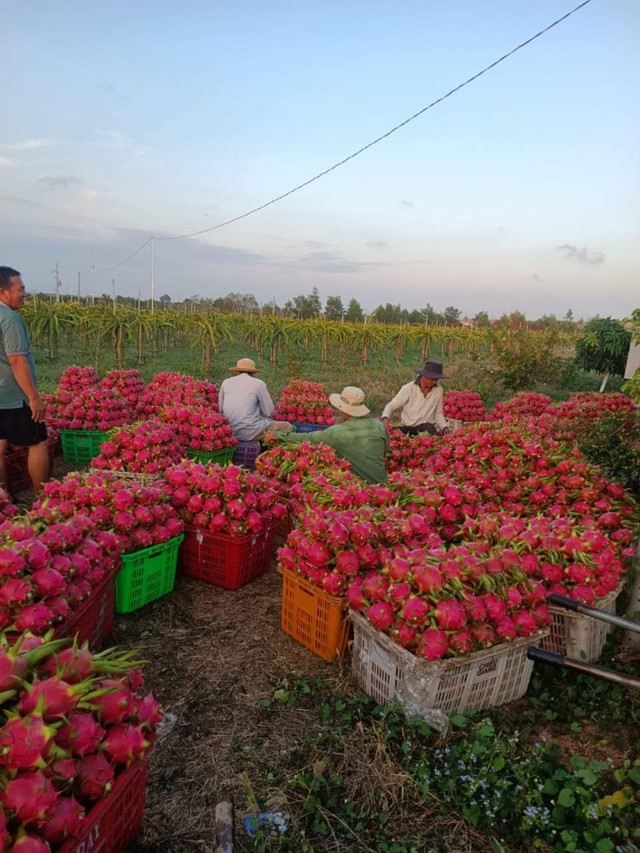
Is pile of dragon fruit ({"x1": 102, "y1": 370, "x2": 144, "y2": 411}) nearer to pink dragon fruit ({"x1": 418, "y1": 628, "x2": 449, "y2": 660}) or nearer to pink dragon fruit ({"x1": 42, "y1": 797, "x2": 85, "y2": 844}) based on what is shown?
pink dragon fruit ({"x1": 418, "y1": 628, "x2": 449, "y2": 660})

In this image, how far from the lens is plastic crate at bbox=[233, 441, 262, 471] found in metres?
6.83

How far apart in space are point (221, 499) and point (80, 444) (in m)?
3.37

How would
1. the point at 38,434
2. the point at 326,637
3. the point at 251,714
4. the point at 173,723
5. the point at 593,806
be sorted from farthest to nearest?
the point at 38,434 < the point at 326,637 < the point at 251,714 < the point at 173,723 < the point at 593,806

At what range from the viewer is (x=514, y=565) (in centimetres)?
295

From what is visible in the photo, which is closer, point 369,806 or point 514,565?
point 369,806

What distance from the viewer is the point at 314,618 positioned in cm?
326

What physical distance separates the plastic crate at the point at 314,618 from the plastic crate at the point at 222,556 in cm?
58

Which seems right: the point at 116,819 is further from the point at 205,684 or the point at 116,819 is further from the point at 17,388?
the point at 17,388

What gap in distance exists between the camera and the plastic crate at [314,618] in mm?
3135

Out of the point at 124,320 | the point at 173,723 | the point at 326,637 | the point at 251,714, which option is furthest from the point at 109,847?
the point at 124,320

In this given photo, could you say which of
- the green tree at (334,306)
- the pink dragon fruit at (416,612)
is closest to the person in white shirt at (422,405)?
the pink dragon fruit at (416,612)

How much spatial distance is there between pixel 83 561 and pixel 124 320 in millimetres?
13602

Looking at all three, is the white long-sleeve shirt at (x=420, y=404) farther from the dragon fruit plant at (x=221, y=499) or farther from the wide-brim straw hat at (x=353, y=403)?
the dragon fruit plant at (x=221, y=499)

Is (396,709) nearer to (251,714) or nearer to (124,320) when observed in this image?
(251,714)
